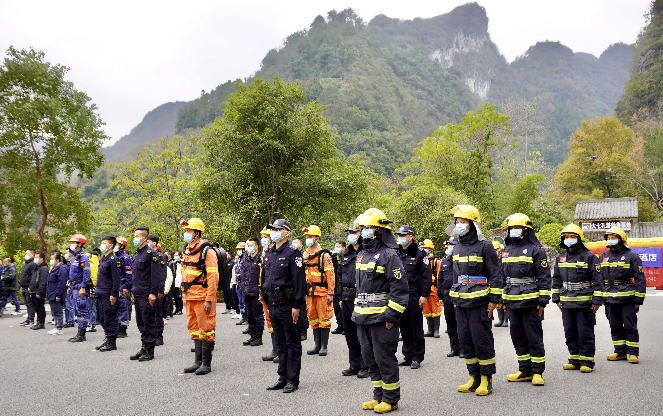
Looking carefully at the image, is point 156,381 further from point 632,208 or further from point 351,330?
point 632,208

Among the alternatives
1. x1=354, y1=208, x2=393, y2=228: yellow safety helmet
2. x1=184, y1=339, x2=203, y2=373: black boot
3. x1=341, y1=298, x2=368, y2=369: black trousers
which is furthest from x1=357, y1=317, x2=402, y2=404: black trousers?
x1=184, y1=339, x2=203, y2=373: black boot

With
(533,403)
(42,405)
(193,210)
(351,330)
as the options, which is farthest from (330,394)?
(193,210)

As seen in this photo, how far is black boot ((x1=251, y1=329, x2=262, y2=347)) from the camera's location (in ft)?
33.0

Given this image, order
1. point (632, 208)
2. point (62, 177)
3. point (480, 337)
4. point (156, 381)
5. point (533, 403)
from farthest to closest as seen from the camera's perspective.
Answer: point (632, 208), point (62, 177), point (156, 381), point (480, 337), point (533, 403)

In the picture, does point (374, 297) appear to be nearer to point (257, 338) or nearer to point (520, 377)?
point (520, 377)

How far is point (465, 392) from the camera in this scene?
6.04m

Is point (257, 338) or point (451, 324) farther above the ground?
point (451, 324)

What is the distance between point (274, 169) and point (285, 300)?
18875mm

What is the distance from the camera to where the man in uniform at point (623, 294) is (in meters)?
7.73

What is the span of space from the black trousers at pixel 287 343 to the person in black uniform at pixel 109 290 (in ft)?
14.3

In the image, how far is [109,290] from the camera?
948 centimetres

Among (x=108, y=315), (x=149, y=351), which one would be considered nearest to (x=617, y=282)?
(x=149, y=351)

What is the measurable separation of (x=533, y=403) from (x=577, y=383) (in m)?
1.28

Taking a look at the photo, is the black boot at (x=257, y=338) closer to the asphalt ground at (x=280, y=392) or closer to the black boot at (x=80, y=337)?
the asphalt ground at (x=280, y=392)
